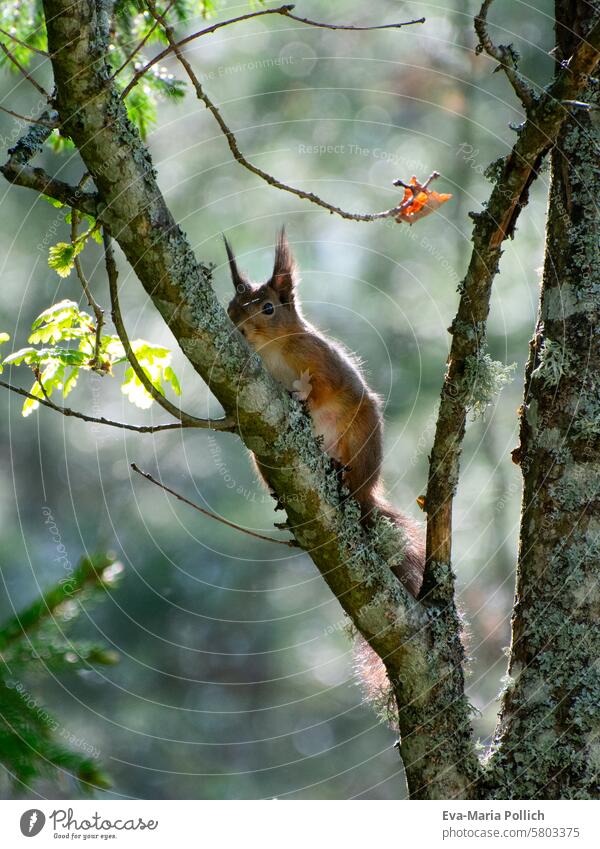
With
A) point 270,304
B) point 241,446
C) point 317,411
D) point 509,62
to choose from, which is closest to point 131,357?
point 509,62

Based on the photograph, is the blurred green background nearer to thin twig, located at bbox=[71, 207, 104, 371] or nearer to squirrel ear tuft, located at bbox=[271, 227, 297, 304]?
squirrel ear tuft, located at bbox=[271, 227, 297, 304]

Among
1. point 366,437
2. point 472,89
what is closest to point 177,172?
point 472,89

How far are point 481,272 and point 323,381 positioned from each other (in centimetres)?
106

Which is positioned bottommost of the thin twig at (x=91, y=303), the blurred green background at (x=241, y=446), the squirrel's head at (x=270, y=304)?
the thin twig at (x=91, y=303)

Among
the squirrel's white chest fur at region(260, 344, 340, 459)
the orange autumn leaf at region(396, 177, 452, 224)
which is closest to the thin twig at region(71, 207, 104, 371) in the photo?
the orange autumn leaf at region(396, 177, 452, 224)

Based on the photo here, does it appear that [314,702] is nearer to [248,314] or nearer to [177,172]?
[177,172]

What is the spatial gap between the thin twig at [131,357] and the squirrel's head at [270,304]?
1.14 metres

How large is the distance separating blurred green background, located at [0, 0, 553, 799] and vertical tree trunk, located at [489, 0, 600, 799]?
2.93m

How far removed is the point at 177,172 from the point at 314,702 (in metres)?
4.30

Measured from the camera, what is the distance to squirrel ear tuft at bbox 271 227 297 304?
315 cm

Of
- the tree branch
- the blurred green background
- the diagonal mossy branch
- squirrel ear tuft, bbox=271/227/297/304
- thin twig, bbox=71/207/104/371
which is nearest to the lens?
the diagonal mossy branch

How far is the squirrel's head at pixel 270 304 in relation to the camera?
3.15 m

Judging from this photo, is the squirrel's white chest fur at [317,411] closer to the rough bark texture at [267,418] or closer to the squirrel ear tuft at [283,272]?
the squirrel ear tuft at [283,272]

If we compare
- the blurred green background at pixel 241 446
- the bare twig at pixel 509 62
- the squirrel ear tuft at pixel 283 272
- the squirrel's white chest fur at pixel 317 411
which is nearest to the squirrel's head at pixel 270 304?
the squirrel ear tuft at pixel 283 272
